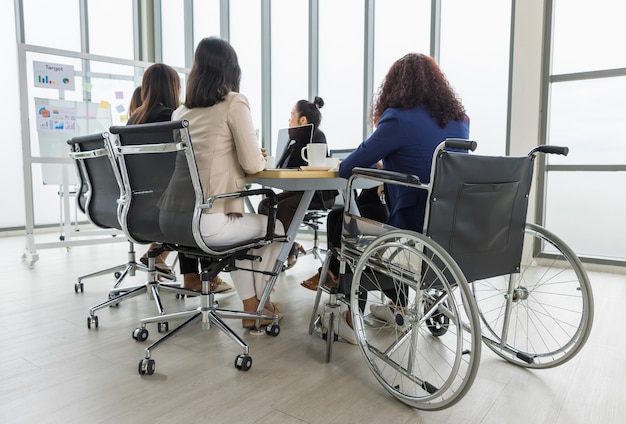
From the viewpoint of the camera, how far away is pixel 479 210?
1.40m

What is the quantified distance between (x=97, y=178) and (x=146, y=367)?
3.38 ft

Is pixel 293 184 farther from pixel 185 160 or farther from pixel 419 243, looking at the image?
pixel 419 243

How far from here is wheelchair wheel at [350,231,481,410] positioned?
121 centimetres

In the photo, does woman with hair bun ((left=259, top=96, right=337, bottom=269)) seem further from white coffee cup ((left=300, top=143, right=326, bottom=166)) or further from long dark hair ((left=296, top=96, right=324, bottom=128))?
white coffee cup ((left=300, top=143, right=326, bottom=166))

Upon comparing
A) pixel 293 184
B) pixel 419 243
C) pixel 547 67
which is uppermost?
pixel 547 67

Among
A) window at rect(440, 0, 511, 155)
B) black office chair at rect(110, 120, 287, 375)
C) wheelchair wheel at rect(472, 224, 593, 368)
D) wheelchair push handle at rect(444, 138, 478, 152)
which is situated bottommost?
wheelchair wheel at rect(472, 224, 593, 368)

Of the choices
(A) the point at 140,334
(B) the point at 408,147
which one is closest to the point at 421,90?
(B) the point at 408,147

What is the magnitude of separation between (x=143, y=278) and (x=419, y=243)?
228 centimetres

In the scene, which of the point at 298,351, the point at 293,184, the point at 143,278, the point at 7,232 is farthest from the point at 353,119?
the point at 7,232

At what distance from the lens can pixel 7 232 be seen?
16.3 feet

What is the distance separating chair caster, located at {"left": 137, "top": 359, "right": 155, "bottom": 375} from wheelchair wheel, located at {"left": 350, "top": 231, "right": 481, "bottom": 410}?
0.72 meters

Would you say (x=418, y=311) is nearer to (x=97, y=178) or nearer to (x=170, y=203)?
(x=170, y=203)

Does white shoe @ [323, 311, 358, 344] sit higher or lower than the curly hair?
Result: lower

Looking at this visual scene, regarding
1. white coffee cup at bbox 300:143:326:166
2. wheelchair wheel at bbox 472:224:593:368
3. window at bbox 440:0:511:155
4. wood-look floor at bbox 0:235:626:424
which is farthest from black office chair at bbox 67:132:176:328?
window at bbox 440:0:511:155
